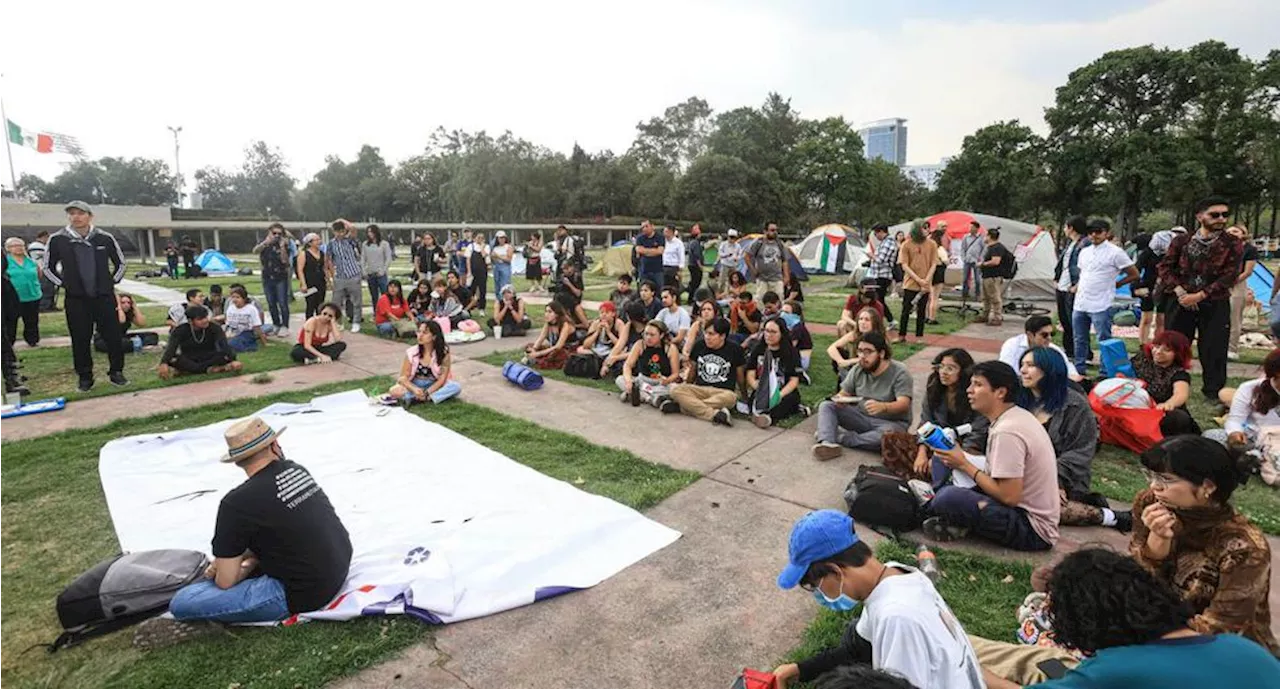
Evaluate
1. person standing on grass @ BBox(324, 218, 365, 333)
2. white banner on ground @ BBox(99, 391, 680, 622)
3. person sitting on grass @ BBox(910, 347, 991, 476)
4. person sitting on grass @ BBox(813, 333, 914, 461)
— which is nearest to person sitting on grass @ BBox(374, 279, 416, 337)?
person standing on grass @ BBox(324, 218, 365, 333)

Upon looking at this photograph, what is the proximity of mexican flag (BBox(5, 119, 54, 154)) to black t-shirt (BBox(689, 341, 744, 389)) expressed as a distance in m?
43.8

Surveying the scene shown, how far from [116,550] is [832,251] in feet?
66.8

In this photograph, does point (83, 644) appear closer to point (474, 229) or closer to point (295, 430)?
point (295, 430)

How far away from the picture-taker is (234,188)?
6469cm

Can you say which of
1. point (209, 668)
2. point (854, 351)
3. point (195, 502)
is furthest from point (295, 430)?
point (854, 351)

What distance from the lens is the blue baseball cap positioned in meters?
2.00

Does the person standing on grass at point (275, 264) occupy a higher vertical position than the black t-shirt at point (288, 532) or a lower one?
higher

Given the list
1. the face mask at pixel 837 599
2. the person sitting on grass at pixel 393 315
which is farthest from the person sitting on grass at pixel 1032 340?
the person sitting on grass at pixel 393 315

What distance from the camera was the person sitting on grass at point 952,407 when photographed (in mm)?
4305

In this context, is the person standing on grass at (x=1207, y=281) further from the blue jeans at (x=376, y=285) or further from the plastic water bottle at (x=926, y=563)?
the blue jeans at (x=376, y=285)

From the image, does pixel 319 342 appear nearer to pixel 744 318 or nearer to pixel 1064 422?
pixel 744 318

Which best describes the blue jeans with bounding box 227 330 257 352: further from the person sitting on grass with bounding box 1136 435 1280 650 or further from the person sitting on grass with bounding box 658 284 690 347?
the person sitting on grass with bounding box 1136 435 1280 650

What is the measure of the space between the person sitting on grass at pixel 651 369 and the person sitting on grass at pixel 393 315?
4.89 meters

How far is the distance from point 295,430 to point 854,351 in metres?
5.75
